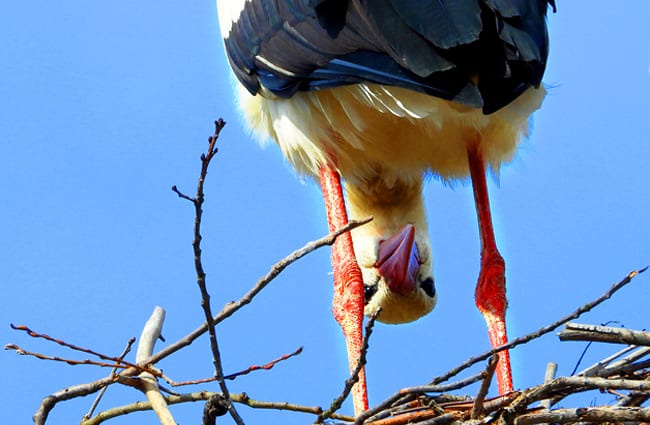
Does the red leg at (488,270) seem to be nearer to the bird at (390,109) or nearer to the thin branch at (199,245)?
the bird at (390,109)

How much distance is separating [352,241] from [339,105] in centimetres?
103

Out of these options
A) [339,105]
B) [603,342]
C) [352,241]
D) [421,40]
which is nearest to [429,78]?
[421,40]

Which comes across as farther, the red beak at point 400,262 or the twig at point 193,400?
the red beak at point 400,262

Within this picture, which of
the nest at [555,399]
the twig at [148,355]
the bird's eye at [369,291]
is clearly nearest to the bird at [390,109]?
the bird's eye at [369,291]

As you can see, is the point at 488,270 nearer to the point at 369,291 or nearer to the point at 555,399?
the point at 369,291

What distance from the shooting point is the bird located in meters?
5.86

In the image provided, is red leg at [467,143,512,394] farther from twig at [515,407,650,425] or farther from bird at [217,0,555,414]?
twig at [515,407,650,425]

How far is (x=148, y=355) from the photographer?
506cm

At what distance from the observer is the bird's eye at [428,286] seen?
7.79 metres

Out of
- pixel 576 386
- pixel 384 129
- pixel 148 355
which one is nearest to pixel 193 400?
pixel 148 355

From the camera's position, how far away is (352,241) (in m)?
7.52

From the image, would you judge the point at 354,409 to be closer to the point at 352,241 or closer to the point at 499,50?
the point at 352,241

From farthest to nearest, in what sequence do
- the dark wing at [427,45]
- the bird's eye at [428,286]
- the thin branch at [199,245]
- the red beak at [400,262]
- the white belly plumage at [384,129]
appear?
the bird's eye at [428,286] → the red beak at [400,262] → the white belly plumage at [384,129] → the dark wing at [427,45] → the thin branch at [199,245]

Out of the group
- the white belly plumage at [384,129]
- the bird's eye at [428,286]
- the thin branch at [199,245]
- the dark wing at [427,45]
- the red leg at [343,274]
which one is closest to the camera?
the thin branch at [199,245]
